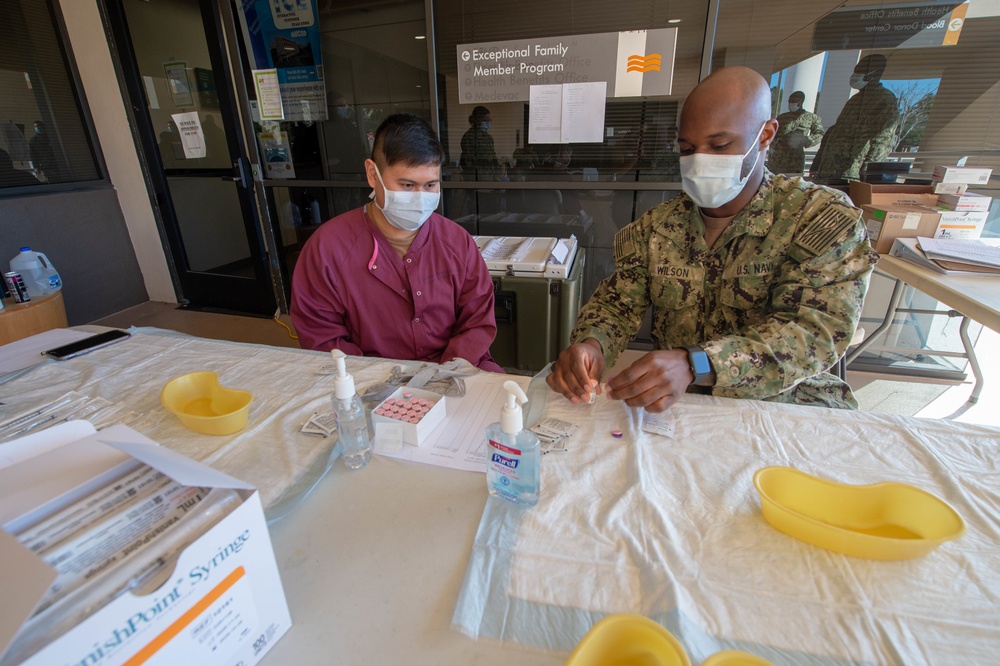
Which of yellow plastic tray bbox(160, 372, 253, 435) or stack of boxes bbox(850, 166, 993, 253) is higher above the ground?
stack of boxes bbox(850, 166, 993, 253)

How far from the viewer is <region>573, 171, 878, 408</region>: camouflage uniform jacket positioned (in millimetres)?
973

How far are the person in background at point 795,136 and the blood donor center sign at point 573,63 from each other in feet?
2.04

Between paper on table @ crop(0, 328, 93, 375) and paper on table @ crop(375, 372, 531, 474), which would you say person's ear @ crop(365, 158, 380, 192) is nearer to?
paper on table @ crop(375, 372, 531, 474)

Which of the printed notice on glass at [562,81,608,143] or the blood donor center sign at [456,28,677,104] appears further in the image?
the printed notice on glass at [562,81,608,143]

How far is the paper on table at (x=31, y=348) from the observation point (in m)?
1.18

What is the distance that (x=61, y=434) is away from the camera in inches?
24.4

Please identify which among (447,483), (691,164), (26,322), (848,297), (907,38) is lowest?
(26,322)

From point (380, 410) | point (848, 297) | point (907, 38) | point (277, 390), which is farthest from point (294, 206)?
point (907, 38)

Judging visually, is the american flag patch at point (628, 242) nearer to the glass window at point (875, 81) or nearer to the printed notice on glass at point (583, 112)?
the printed notice on glass at point (583, 112)

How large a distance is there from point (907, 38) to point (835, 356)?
218 centimetres

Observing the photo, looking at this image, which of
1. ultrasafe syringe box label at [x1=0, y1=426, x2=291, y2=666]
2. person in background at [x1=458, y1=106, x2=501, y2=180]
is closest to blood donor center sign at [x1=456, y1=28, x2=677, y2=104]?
person in background at [x1=458, y1=106, x2=501, y2=180]

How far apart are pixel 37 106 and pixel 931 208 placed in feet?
17.1

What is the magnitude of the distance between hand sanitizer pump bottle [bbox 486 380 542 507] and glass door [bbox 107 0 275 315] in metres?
3.34

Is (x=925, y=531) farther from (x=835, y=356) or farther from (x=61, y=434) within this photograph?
(x=61, y=434)
